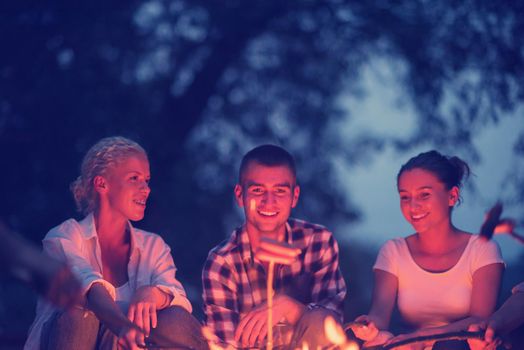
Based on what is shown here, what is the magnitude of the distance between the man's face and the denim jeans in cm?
70

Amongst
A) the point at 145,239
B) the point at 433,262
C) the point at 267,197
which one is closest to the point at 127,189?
the point at 145,239

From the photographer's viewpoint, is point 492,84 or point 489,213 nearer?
point 489,213

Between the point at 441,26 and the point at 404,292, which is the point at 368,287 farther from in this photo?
the point at 404,292

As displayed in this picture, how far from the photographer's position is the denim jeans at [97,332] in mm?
3234

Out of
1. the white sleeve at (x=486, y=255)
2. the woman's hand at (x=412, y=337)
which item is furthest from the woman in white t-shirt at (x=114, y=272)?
the white sleeve at (x=486, y=255)

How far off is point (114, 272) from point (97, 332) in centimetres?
60

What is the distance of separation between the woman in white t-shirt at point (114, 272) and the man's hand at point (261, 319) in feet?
0.68

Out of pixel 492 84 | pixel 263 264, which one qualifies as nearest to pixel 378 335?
pixel 263 264

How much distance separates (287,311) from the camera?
3523 mm

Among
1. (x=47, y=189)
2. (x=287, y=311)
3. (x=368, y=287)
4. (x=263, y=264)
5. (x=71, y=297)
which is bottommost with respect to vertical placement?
(x=71, y=297)

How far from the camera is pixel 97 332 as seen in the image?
337cm

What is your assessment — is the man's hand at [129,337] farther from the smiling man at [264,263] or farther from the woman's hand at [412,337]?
the woman's hand at [412,337]

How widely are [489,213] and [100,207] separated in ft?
6.83

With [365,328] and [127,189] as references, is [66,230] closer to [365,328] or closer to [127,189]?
[127,189]
